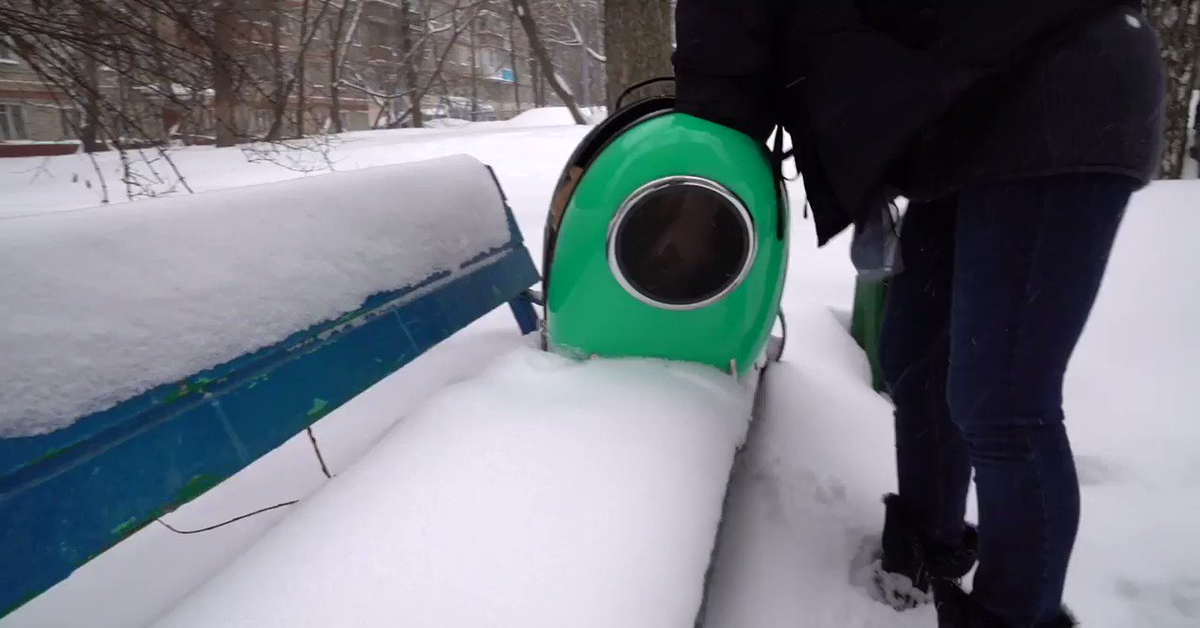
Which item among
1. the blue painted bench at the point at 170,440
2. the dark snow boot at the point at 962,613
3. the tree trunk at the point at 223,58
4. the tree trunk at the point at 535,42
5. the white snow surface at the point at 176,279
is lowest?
the dark snow boot at the point at 962,613

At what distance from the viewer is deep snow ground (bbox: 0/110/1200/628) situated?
139 centimetres

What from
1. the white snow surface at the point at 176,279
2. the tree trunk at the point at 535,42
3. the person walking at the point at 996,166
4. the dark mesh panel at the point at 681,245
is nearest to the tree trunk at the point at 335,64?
the tree trunk at the point at 535,42

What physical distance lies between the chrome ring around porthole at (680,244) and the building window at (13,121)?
24.7 meters

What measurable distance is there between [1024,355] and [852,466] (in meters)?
0.97

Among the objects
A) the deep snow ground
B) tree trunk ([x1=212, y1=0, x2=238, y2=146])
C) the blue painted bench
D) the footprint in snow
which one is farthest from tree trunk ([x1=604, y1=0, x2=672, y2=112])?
the footprint in snow

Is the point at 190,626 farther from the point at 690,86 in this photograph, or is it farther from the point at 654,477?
the point at 690,86

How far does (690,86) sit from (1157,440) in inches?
69.6

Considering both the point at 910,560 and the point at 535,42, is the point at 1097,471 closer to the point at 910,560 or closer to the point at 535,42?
the point at 910,560

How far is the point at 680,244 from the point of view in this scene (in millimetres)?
1582

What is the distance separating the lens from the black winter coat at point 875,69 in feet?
3.17

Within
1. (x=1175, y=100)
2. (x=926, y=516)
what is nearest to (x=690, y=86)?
(x=926, y=516)

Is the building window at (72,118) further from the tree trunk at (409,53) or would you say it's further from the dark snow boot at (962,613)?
the tree trunk at (409,53)

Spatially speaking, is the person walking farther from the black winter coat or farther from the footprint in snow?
the footprint in snow

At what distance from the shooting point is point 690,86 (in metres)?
1.42
